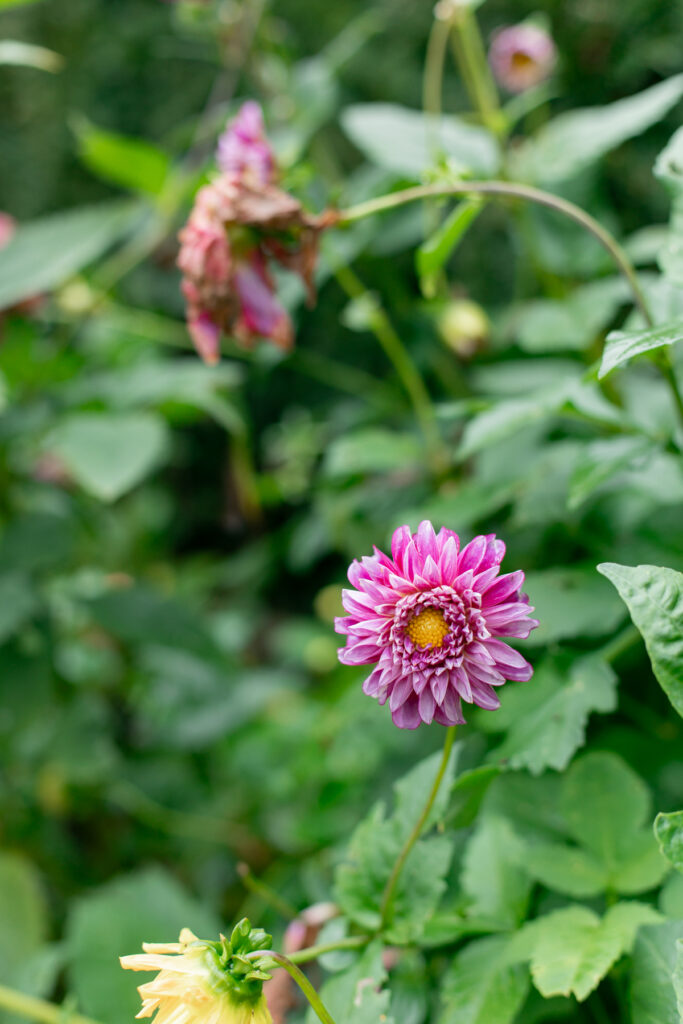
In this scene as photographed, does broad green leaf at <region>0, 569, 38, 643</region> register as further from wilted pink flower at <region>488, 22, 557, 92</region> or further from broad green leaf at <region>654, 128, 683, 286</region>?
wilted pink flower at <region>488, 22, 557, 92</region>

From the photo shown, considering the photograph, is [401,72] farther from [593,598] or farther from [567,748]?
[567,748]

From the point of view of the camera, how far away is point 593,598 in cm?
47

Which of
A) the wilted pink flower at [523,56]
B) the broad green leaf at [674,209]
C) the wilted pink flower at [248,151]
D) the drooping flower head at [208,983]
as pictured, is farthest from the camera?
the wilted pink flower at [523,56]

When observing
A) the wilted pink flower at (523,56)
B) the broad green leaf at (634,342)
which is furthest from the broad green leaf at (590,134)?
the broad green leaf at (634,342)

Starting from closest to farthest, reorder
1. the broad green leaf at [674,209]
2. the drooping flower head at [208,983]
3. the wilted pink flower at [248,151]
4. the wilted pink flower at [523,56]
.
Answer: the drooping flower head at [208,983]
the broad green leaf at [674,209]
the wilted pink flower at [248,151]
the wilted pink flower at [523,56]

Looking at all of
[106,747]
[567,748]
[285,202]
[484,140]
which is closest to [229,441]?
[106,747]

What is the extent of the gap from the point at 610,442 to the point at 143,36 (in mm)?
1067

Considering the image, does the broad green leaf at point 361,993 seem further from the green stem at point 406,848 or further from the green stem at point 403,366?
the green stem at point 403,366

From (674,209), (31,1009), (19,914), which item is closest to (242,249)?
(674,209)

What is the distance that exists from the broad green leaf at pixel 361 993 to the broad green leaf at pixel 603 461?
240 millimetres

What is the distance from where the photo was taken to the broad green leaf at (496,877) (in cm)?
38

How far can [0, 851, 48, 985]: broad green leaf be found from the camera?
729mm

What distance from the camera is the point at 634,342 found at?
34cm

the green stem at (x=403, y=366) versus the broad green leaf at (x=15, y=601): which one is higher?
the green stem at (x=403, y=366)
